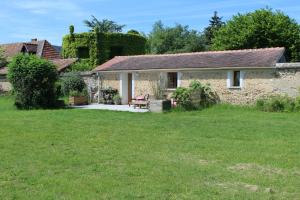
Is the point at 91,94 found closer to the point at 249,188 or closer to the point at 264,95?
the point at 264,95

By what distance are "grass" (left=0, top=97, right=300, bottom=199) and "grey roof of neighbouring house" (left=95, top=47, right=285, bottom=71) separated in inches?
276

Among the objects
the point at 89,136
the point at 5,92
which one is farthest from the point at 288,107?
the point at 5,92

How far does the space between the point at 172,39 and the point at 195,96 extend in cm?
5128

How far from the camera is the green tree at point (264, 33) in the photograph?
35594mm

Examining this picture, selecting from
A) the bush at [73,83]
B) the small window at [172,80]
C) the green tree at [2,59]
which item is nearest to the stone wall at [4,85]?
the green tree at [2,59]

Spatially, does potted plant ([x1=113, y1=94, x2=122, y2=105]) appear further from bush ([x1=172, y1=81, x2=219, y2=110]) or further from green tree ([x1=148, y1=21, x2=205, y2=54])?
green tree ([x1=148, y1=21, x2=205, y2=54])

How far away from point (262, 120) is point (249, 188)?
35.6 ft

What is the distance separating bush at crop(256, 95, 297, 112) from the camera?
70.9 ft

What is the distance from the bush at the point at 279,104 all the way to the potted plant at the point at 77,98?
11.6 meters

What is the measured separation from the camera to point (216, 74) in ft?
79.9

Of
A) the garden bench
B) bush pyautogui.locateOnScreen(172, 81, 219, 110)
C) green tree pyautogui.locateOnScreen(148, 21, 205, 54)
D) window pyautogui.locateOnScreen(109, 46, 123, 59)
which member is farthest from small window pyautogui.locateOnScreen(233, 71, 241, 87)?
green tree pyautogui.locateOnScreen(148, 21, 205, 54)

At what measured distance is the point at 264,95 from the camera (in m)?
23.0

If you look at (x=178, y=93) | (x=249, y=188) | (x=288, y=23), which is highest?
(x=288, y=23)

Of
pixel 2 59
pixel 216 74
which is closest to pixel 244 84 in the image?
pixel 216 74
